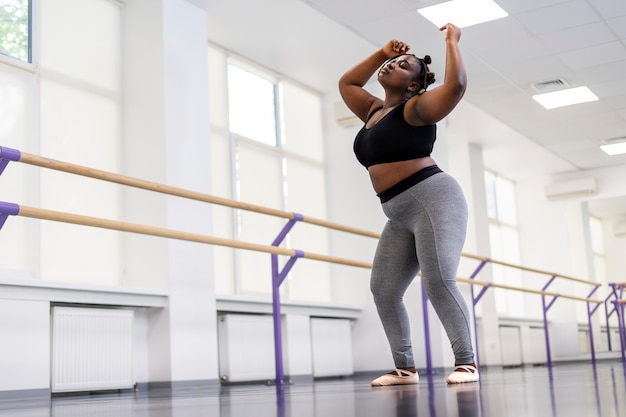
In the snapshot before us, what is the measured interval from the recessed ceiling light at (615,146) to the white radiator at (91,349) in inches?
253

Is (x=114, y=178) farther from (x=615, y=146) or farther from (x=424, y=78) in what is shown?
(x=615, y=146)

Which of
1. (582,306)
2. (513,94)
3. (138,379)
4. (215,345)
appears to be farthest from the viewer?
(582,306)

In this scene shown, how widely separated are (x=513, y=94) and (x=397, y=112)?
15.9 ft

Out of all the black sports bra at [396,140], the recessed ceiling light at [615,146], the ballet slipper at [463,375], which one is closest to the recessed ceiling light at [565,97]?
the recessed ceiling light at [615,146]

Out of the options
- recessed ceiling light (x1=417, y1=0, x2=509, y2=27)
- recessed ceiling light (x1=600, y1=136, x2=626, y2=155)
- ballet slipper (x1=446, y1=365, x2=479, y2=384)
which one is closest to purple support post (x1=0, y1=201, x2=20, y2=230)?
ballet slipper (x1=446, y1=365, x2=479, y2=384)

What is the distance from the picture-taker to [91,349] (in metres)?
4.11

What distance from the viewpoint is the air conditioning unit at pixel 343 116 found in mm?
6781

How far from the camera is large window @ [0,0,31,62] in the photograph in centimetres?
452

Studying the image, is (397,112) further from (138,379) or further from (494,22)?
(494,22)

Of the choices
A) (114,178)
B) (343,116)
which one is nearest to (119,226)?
(114,178)

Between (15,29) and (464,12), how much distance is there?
107 inches

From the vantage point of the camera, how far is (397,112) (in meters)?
2.45

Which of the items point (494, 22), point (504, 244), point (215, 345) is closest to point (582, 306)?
point (504, 244)

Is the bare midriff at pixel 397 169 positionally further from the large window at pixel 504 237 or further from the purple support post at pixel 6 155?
the large window at pixel 504 237
